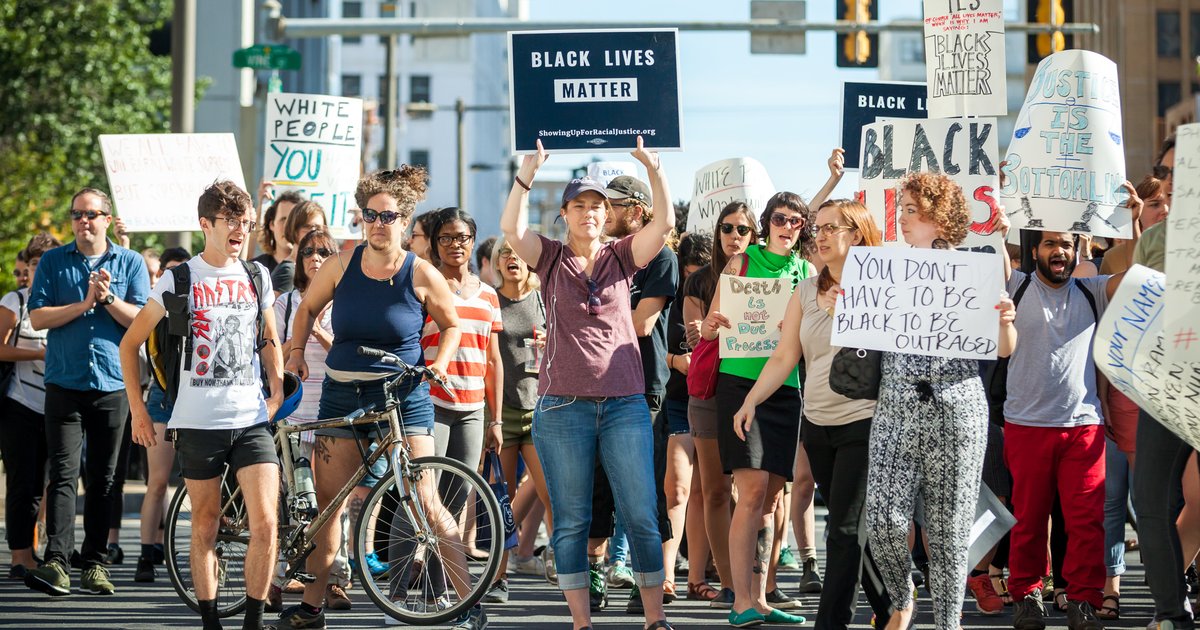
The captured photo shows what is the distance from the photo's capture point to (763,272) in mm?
8555

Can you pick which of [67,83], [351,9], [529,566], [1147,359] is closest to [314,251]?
[529,566]

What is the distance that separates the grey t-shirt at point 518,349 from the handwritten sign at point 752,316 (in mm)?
1865

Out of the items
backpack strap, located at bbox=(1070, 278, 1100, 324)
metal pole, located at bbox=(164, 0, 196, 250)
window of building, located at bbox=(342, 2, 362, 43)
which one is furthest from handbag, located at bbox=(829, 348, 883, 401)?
window of building, located at bbox=(342, 2, 362, 43)

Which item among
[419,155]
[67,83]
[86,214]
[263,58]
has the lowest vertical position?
[86,214]

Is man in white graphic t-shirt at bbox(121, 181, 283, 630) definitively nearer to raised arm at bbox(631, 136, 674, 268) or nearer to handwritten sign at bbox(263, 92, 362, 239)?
raised arm at bbox(631, 136, 674, 268)

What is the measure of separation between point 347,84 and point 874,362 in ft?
301

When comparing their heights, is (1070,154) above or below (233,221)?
above

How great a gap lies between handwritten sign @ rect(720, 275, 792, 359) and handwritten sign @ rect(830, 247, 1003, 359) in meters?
1.53

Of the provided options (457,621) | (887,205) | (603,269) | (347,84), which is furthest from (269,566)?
(347,84)

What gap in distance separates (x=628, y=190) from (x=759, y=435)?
Result: 1.80 m

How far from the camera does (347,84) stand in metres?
96.2

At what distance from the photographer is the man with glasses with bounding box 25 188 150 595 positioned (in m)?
9.59

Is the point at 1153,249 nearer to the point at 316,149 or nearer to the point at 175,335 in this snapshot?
the point at 175,335

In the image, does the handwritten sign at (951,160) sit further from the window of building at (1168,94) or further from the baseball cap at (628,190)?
the window of building at (1168,94)
